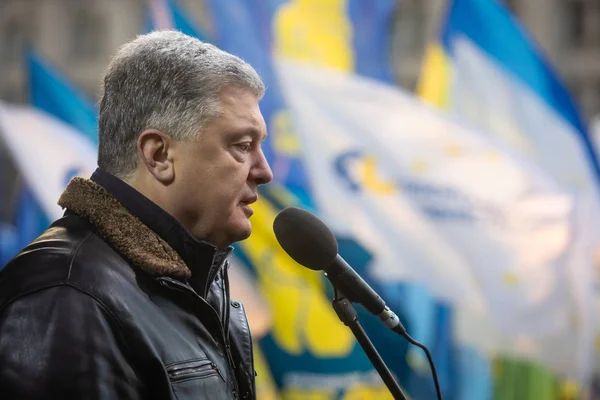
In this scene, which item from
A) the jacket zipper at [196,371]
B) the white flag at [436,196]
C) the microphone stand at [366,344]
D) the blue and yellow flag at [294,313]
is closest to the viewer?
the jacket zipper at [196,371]

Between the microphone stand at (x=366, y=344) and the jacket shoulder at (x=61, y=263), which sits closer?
the jacket shoulder at (x=61, y=263)

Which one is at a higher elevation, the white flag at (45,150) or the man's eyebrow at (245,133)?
the man's eyebrow at (245,133)

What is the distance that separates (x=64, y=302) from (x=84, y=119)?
13.4 m

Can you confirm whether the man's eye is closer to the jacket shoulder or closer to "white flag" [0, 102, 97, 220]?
the jacket shoulder

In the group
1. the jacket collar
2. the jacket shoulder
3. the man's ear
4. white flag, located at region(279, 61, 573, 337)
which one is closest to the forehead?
the man's ear

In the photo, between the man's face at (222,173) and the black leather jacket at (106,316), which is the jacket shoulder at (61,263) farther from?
the man's face at (222,173)

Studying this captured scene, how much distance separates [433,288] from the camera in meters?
9.41

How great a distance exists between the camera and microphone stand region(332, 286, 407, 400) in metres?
2.24

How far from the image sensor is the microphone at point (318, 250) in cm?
228

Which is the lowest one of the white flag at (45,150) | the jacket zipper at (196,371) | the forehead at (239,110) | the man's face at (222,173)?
the white flag at (45,150)

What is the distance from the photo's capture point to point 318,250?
227 cm

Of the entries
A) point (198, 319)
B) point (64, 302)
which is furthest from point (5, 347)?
point (198, 319)

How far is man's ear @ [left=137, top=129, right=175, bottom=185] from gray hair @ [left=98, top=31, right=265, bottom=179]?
0.05ft

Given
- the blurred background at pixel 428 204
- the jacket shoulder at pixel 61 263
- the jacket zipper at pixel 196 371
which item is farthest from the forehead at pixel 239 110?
the blurred background at pixel 428 204
